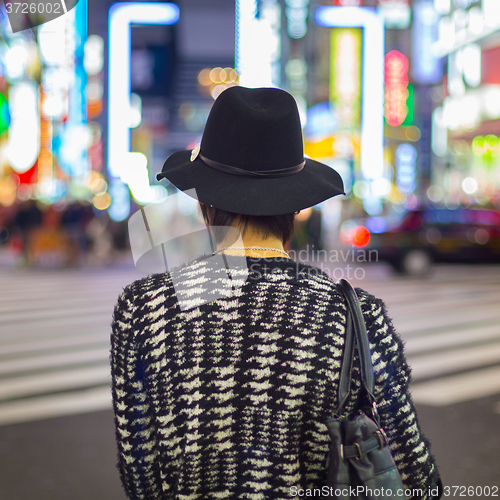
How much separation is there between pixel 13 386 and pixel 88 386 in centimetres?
65

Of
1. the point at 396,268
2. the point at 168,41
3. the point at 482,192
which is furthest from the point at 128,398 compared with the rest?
the point at 482,192

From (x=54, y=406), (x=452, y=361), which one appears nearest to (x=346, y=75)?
(x=452, y=361)

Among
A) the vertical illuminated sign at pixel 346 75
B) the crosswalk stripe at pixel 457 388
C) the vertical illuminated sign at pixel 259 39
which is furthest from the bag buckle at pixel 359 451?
the vertical illuminated sign at pixel 346 75

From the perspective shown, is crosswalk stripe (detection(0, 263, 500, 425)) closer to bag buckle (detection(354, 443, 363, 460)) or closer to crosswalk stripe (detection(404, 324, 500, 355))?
crosswalk stripe (detection(404, 324, 500, 355))

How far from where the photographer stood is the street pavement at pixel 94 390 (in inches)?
138

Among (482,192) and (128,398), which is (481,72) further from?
(128,398)

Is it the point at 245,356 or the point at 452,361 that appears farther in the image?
the point at 452,361

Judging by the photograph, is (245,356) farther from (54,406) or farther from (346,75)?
(346,75)

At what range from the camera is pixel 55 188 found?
4194 centimetres

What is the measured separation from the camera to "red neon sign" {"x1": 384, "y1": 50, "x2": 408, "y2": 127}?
35094mm

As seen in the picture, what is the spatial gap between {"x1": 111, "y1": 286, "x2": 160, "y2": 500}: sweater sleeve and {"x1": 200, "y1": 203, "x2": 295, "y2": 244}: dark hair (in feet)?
0.87

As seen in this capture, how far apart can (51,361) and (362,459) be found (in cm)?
537

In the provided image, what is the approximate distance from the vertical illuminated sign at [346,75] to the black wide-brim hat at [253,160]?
28772 mm

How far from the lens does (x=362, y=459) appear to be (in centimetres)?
122
